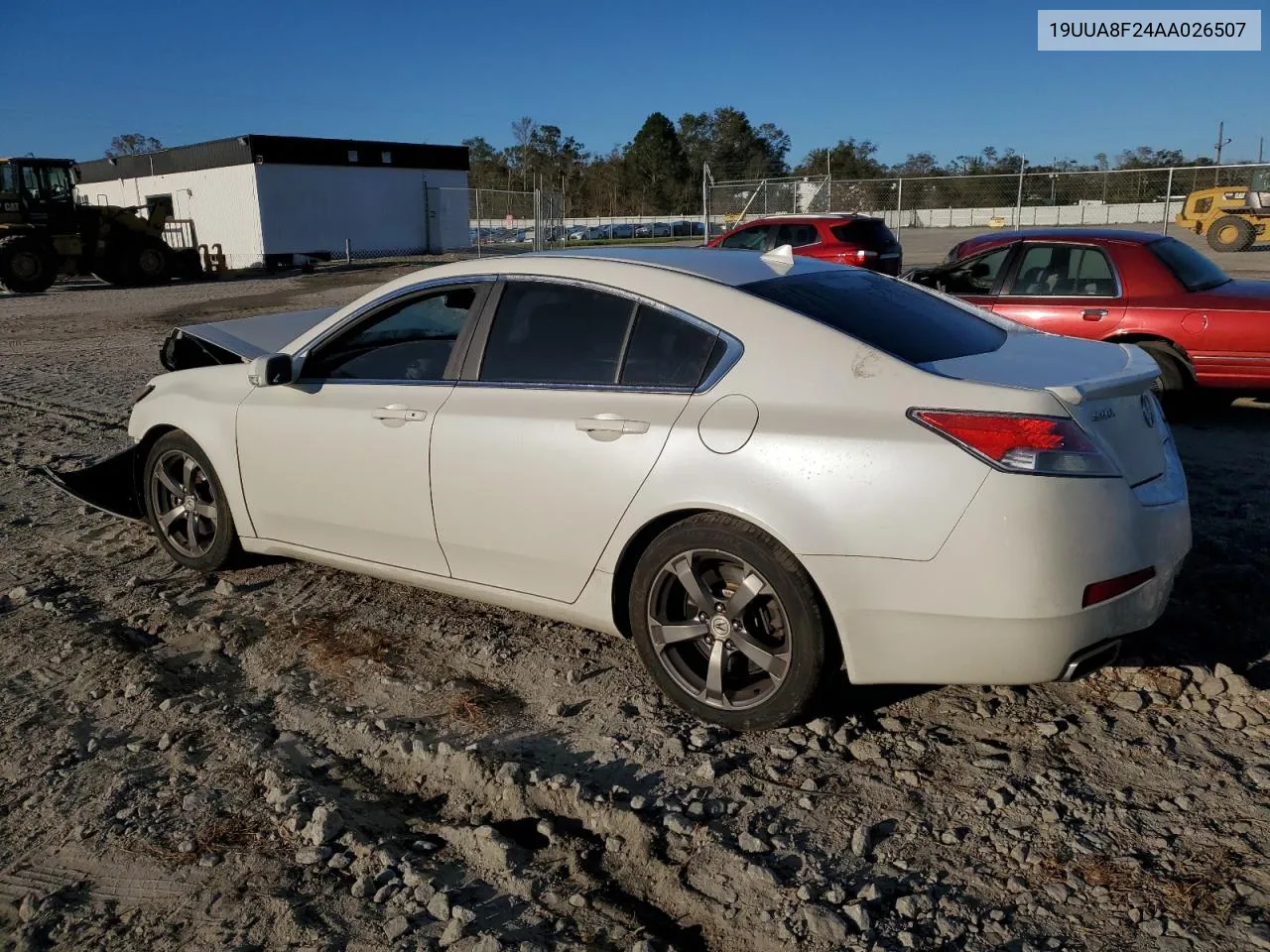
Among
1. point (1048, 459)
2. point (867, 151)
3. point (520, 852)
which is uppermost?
point (867, 151)

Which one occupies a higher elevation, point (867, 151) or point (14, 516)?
point (867, 151)

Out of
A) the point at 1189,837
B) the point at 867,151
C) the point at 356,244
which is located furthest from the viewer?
the point at 867,151

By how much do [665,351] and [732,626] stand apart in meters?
0.95

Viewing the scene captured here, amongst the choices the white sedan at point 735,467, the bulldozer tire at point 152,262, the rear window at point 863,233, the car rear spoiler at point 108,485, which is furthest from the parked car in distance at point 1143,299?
the bulldozer tire at point 152,262

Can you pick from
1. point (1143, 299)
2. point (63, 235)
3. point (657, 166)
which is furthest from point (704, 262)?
point (657, 166)

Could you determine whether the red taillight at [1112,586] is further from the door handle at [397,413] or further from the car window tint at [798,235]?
the car window tint at [798,235]

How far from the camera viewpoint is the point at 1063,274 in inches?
316

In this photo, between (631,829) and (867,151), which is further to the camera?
(867,151)

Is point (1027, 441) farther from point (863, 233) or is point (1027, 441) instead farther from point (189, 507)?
point (863, 233)

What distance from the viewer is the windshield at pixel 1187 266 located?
7625 millimetres

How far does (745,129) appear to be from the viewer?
91.0m

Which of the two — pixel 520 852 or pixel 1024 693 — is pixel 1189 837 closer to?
pixel 1024 693

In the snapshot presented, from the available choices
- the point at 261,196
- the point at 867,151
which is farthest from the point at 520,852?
the point at 867,151

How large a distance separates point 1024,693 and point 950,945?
144 cm
